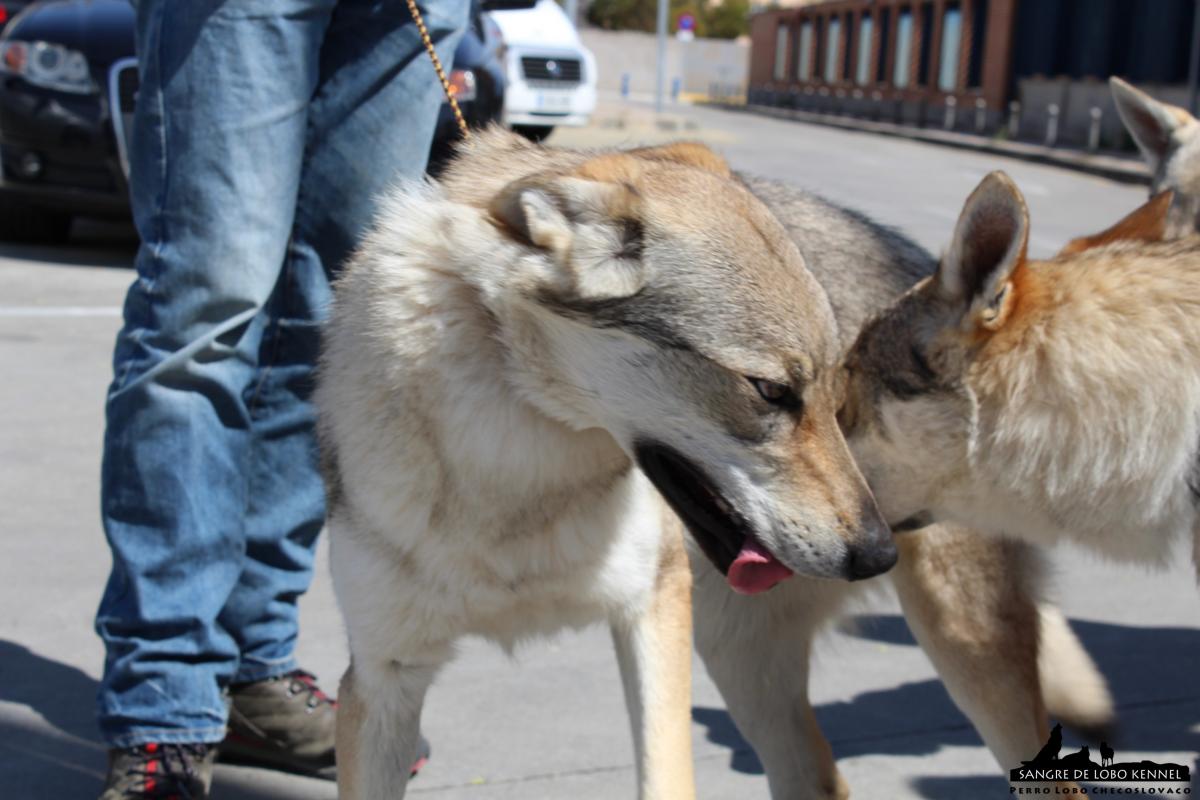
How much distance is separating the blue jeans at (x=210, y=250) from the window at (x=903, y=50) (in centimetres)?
3742

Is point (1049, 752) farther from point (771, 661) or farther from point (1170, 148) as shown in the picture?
point (1170, 148)

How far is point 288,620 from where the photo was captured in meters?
3.29

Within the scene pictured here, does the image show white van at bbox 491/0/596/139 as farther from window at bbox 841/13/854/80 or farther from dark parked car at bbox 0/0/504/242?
window at bbox 841/13/854/80

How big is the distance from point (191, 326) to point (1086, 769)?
6.85ft

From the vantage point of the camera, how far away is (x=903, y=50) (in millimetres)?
39062

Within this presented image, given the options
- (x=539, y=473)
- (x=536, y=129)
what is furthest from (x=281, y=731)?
(x=536, y=129)

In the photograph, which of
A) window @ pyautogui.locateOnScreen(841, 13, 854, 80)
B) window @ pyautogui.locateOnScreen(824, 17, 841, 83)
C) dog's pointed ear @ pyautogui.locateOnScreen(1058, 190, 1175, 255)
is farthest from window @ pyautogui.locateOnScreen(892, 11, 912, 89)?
dog's pointed ear @ pyautogui.locateOnScreen(1058, 190, 1175, 255)

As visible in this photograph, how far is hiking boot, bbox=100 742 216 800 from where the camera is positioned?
286 centimetres

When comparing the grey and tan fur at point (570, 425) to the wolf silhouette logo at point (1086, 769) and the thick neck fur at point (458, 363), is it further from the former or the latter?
the wolf silhouette logo at point (1086, 769)

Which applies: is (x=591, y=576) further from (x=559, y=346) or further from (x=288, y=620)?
(x=288, y=620)

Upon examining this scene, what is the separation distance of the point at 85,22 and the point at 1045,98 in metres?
26.1

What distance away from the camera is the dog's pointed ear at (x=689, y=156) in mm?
2736

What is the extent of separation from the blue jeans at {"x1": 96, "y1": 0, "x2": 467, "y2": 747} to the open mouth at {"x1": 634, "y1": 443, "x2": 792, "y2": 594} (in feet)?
2.82

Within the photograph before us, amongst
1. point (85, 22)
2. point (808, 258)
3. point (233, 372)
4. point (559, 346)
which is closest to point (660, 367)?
point (559, 346)
